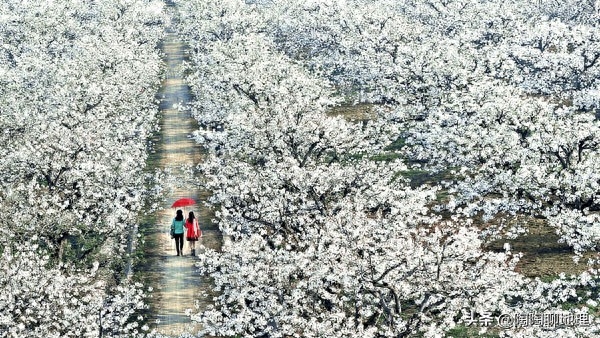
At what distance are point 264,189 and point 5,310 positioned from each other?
528 inches

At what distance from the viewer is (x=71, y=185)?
44031 millimetres


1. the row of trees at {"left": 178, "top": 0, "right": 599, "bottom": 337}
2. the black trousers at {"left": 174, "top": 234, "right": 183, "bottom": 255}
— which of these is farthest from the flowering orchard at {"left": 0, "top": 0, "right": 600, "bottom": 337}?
the black trousers at {"left": 174, "top": 234, "right": 183, "bottom": 255}

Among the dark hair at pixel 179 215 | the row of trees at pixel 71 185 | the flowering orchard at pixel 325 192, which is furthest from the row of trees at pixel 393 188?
the row of trees at pixel 71 185

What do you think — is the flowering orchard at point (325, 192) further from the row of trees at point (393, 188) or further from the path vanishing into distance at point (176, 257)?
the path vanishing into distance at point (176, 257)

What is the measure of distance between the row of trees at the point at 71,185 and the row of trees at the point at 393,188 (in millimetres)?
5413

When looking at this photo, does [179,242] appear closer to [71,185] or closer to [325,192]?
[71,185]

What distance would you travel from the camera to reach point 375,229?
28.5 m

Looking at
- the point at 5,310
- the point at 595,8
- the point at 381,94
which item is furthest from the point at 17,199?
the point at 595,8

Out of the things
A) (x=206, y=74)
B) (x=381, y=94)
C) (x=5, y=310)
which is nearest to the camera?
(x=5, y=310)

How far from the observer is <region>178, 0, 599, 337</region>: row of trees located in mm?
26812

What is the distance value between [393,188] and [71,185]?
63.5 feet

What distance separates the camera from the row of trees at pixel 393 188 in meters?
26.8

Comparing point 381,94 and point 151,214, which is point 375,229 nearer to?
point 151,214

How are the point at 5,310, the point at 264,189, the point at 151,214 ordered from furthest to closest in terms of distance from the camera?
the point at 151,214
the point at 264,189
the point at 5,310
